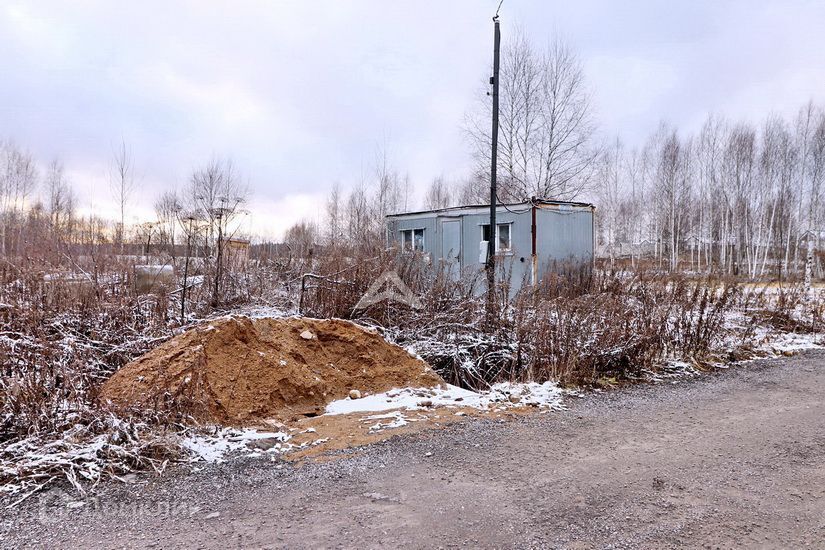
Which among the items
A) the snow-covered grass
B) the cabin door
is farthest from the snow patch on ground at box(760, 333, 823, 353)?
the cabin door

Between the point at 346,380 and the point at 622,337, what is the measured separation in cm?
338

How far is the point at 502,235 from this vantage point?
1284 centimetres

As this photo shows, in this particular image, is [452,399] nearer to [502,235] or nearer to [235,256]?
[235,256]

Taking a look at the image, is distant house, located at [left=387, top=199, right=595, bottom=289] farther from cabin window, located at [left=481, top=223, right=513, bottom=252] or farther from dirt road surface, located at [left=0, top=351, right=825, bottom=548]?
dirt road surface, located at [left=0, top=351, right=825, bottom=548]

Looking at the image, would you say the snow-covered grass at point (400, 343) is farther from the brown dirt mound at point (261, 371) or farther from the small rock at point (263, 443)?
the brown dirt mound at point (261, 371)

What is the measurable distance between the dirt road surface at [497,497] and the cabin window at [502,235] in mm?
8667

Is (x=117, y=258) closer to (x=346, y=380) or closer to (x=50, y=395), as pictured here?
(x=50, y=395)

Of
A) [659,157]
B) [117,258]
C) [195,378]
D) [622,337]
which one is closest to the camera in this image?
[195,378]

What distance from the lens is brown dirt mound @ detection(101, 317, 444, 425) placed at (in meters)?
3.86

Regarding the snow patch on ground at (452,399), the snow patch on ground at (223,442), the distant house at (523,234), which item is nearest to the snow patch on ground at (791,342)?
the distant house at (523,234)

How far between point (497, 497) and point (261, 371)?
245 centimetres

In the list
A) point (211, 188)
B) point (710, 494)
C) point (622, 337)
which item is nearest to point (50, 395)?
point (710, 494)

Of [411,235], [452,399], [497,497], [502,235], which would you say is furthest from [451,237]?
[497,497]

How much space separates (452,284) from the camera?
22.0 ft
